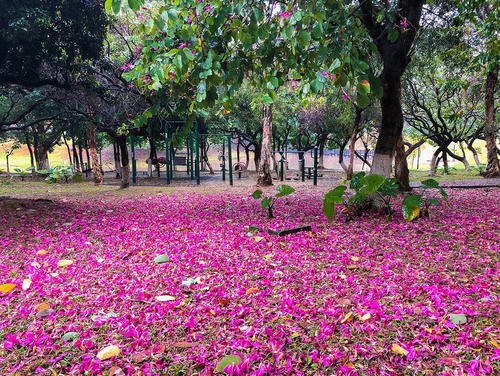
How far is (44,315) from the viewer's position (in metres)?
2.22

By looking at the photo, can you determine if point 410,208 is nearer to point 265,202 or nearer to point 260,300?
point 265,202

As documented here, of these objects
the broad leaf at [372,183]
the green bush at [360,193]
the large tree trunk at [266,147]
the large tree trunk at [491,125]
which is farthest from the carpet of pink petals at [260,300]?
the large tree trunk at [491,125]

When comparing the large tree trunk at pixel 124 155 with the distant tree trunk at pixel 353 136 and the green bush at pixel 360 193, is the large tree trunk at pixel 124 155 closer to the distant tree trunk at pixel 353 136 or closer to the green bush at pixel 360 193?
the green bush at pixel 360 193

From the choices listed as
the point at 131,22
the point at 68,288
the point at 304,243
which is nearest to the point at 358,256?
the point at 304,243

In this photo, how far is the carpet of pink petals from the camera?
1.72 m

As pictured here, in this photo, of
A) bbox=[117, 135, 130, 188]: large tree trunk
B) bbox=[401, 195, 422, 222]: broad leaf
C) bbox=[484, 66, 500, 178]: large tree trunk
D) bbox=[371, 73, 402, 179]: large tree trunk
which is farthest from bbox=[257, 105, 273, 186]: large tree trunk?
bbox=[484, 66, 500, 178]: large tree trunk

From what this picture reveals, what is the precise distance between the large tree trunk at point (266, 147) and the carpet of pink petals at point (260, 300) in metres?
6.35

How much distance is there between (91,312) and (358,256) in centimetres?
228

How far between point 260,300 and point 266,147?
27.8 ft

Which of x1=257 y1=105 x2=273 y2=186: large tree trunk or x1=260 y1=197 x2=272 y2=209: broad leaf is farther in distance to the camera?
x1=257 y1=105 x2=273 y2=186: large tree trunk

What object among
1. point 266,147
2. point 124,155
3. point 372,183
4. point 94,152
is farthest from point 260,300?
point 94,152

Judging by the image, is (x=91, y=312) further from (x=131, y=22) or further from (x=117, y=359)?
(x=131, y=22)

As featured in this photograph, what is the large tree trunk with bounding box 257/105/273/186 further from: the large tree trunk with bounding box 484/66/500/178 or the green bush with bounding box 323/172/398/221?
the large tree trunk with bounding box 484/66/500/178

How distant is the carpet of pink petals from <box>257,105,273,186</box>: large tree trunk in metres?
6.35
